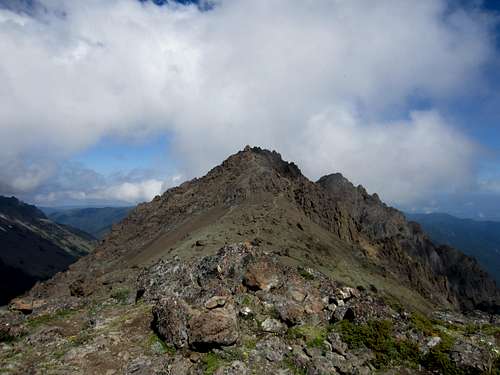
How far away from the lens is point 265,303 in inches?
880

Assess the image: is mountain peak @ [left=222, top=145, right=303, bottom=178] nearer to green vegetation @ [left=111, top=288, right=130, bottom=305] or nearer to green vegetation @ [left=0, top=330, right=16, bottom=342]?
green vegetation @ [left=111, top=288, right=130, bottom=305]

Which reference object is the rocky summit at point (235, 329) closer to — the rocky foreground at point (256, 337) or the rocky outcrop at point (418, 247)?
the rocky foreground at point (256, 337)

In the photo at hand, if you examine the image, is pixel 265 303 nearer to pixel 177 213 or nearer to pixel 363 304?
pixel 363 304

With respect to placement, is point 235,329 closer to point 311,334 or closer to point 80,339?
point 311,334

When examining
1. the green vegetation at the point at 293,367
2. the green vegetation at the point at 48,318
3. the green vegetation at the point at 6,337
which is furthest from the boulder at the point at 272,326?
the green vegetation at the point at 6,337

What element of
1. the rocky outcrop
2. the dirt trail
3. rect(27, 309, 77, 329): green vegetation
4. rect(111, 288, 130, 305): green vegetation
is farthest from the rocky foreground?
the rocky outcrop

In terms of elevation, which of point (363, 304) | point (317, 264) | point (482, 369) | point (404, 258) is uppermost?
point (404, 258)

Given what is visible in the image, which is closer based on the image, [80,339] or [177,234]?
[80,339]

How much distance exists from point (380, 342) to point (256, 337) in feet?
18.8

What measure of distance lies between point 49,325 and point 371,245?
258ft

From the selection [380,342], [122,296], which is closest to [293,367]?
[380,342]

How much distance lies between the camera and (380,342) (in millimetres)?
18688

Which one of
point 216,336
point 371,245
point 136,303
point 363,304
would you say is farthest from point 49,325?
point 371,245

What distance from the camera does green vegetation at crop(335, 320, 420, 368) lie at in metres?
18.1
